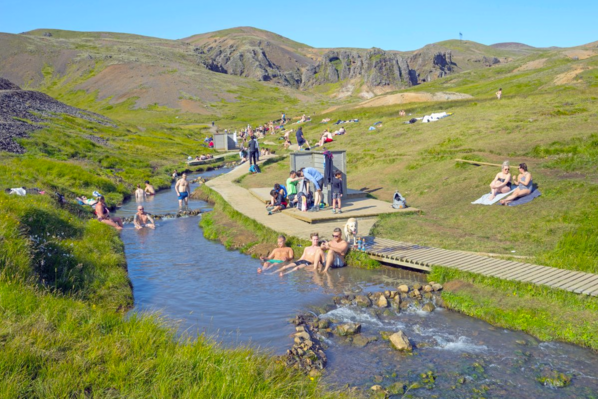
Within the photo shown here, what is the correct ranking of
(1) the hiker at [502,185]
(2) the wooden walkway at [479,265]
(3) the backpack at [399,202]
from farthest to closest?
1. (3) the backpack at [399,202]
2. (1) the hiker at [502,185]
3. (2) the wooden walkway at [479,265]

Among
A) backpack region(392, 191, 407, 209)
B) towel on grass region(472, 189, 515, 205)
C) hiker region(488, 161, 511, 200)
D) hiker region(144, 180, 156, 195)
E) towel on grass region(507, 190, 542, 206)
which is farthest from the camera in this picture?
hiker region(144, 180, 156, 195)

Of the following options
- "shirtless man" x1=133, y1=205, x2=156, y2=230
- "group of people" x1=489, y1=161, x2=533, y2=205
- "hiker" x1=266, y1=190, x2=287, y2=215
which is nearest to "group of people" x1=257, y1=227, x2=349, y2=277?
"hiker" x1=266, y1=190, x2=287, y2=215

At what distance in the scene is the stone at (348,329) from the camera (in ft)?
33.5

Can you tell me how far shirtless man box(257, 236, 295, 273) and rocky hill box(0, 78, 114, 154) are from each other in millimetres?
23999

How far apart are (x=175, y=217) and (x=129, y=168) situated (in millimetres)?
16076

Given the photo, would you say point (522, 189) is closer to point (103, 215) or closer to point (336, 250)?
point (336, 250)

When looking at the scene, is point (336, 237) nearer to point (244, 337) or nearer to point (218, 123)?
point (244, 337)

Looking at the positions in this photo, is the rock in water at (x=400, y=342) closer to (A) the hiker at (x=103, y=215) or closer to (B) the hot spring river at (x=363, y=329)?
(B) the hot spring river at (x=363, y=329)

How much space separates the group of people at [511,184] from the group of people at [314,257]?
22.2 feet

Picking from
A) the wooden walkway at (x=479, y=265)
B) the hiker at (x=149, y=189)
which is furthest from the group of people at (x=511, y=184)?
the hiker at (x=149, y=189)

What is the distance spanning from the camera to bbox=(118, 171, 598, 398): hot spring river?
838 cm

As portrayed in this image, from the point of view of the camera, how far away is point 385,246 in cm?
1506

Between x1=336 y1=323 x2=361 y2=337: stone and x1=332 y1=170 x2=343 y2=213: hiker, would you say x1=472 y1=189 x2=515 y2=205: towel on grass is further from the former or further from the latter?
x1=336 y1=323 x2=361 y2=337: stone

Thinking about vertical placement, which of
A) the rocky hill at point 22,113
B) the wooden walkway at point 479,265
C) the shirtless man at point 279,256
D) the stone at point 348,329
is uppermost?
the rocky hill at point 22,113
